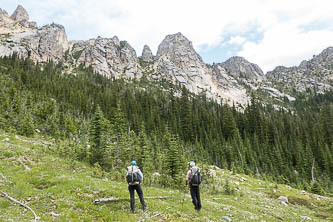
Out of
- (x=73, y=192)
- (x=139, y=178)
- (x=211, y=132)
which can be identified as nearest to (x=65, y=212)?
(x=73, y=192)

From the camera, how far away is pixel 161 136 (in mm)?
68500

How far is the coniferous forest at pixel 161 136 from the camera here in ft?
92.7

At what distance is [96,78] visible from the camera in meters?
162

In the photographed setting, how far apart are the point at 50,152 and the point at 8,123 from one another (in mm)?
20056

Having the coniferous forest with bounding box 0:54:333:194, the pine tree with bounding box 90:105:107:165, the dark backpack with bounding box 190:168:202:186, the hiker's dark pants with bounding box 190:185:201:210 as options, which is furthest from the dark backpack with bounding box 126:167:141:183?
the pine tree with bounding box 90:105:107:165

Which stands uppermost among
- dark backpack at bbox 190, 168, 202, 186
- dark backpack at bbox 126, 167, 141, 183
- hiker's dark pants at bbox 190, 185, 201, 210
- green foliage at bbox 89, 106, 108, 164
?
green foliage at bbox 89, 106, 108, 164

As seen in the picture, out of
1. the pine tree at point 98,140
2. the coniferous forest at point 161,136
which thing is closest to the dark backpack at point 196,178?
the coniferous forest at point 161,136

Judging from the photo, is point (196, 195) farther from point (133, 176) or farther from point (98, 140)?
point (98, 140)

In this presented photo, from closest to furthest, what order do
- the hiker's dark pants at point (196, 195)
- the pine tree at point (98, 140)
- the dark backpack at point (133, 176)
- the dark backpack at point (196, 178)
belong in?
the dark backpack at point (133, 176)
the dark backpack at point (196, 178)
the hiker's dark pants at point (196, 195)
the pine tree at point (98, 140)

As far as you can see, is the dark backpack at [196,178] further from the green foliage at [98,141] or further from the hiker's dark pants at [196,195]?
the green foliage at [98,141]

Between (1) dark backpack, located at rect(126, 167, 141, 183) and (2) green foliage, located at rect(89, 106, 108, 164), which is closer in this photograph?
(1) dark backpack, located at rect(126, 167, 141, 183)

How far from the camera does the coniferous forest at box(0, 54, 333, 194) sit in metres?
28.2

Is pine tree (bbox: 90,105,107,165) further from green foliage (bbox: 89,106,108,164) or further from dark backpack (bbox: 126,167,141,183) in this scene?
dark backpack (bbox: 126,167,141,183)

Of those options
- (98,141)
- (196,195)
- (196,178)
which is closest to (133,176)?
(196,178)
